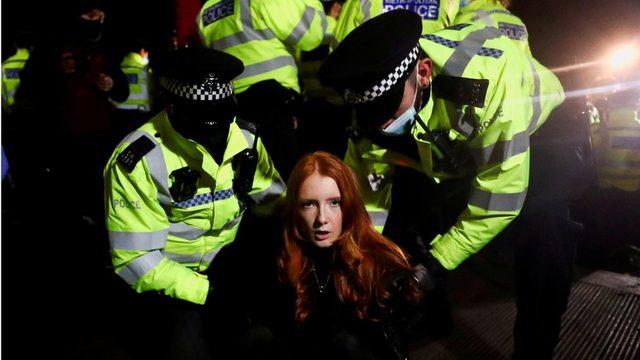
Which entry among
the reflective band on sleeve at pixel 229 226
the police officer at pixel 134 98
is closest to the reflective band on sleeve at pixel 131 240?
the reflective band on sleeve at pixel 229 226

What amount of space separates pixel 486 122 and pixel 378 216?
89 centimetres

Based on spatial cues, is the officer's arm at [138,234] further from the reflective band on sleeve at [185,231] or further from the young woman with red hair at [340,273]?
the young woman with red hair at [340,273]

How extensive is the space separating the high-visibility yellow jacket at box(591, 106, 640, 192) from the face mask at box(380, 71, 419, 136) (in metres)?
3.52

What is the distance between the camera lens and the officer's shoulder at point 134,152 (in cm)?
204

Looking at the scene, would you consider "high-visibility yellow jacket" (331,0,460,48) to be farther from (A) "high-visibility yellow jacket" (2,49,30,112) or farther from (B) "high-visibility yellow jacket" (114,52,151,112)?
(A) "high-visibility yellow jacket" (2,49,30,112)

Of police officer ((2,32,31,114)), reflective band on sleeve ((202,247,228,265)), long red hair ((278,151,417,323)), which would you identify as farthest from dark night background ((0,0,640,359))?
long red hair ((278,151,417,323))

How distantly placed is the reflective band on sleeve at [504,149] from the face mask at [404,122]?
Result: 0.33 meters

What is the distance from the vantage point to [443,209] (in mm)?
2500

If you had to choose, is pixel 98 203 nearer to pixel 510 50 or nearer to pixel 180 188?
pixel 180 188

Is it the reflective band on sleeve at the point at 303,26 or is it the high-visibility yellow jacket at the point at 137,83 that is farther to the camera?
the high-visibility yellow jacket at the point at 137,83

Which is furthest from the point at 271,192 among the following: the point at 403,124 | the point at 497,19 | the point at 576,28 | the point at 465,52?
the point at 576,28

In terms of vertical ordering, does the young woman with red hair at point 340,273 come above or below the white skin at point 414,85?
below

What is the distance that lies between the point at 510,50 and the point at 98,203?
152 inches

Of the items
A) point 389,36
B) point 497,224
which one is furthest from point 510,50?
point 497,224
